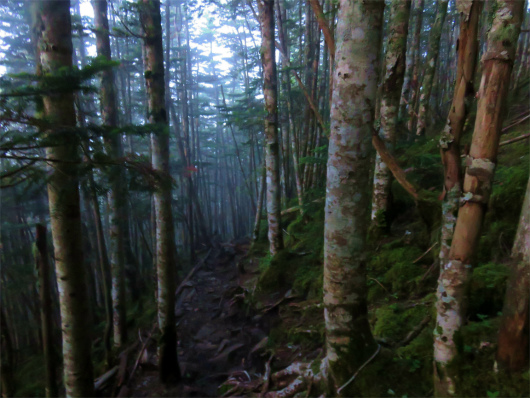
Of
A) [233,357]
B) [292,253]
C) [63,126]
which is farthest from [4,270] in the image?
[63,126]

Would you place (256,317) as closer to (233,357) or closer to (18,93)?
(233,357)

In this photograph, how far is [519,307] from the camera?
2.15 meters

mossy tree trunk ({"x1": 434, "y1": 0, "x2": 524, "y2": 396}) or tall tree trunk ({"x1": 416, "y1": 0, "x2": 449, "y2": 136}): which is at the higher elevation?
tall tree trunk ({"x1": 416, "y1": 0, "x2": 449, "y2": 136})

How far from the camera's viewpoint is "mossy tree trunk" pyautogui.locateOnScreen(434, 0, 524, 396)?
209 centimetres

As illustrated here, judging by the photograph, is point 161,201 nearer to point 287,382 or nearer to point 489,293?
point 287,382

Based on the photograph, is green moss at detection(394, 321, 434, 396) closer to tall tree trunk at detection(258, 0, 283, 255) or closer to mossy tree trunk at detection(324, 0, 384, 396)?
mossy tree trunk at detection(324, 0, 384, 396)

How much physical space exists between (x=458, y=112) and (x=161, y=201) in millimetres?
4629

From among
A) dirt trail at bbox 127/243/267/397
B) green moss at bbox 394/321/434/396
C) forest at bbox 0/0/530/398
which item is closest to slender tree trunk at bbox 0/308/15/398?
forest at bbox 0/0/530/398

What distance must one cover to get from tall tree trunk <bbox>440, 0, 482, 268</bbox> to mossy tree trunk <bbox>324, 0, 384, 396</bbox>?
58cm

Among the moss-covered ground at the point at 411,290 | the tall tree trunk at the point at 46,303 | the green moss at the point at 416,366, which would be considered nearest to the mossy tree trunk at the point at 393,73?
the moss-covered ground at the point at 411,290

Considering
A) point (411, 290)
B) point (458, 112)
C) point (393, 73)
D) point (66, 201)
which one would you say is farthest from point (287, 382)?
point (393, 73)

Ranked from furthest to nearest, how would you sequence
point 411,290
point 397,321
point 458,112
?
point 411,290
point 397,321
point 458,112

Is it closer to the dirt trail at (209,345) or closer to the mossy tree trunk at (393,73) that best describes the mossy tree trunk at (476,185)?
the mossy tree trunk at (393,73)

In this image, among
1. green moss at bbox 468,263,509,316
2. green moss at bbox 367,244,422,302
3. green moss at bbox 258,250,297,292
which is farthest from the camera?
green moss at bbox 258,250,297,292
